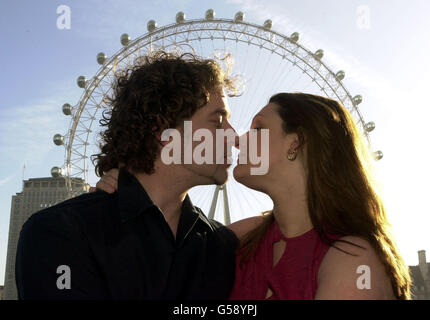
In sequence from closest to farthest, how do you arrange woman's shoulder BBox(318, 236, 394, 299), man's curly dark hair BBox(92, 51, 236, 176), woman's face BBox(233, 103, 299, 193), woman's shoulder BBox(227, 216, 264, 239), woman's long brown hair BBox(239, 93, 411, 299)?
woman's shoulder BBox(318, 236, 394, 299) < woman's long brown hair BBox(239, 93, 411, 299) < woman's face BBox(233, 103, 299, 193) < man's curly dark hair BBox(92, 51, 236, 176) < woman's shoulder BBox(227, 216, 264, 239)

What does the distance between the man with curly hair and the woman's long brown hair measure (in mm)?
524

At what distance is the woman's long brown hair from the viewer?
2861 millimetres

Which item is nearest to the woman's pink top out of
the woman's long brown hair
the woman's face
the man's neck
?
the woman's long brown hair

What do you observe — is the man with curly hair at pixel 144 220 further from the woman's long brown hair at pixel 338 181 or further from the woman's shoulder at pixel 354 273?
the woman's shoulder at pixel 354 273

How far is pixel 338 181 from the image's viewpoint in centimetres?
316

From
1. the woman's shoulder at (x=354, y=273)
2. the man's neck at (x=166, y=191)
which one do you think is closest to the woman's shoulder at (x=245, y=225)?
the man's neck at (x=166, y=191)

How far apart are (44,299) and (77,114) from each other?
23.0 meters

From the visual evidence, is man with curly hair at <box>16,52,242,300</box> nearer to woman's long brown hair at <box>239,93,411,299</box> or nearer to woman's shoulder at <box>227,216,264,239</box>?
woman's shoulder at <box>227,216,264,239</box>

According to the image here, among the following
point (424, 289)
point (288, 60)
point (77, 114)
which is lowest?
point (424, 289)

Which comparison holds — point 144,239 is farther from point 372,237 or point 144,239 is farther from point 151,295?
point 372,237

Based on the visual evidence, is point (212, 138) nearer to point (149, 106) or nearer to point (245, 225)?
point (149, 106)

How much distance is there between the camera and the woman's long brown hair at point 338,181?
2861 mm

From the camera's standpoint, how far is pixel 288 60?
84.8ft
